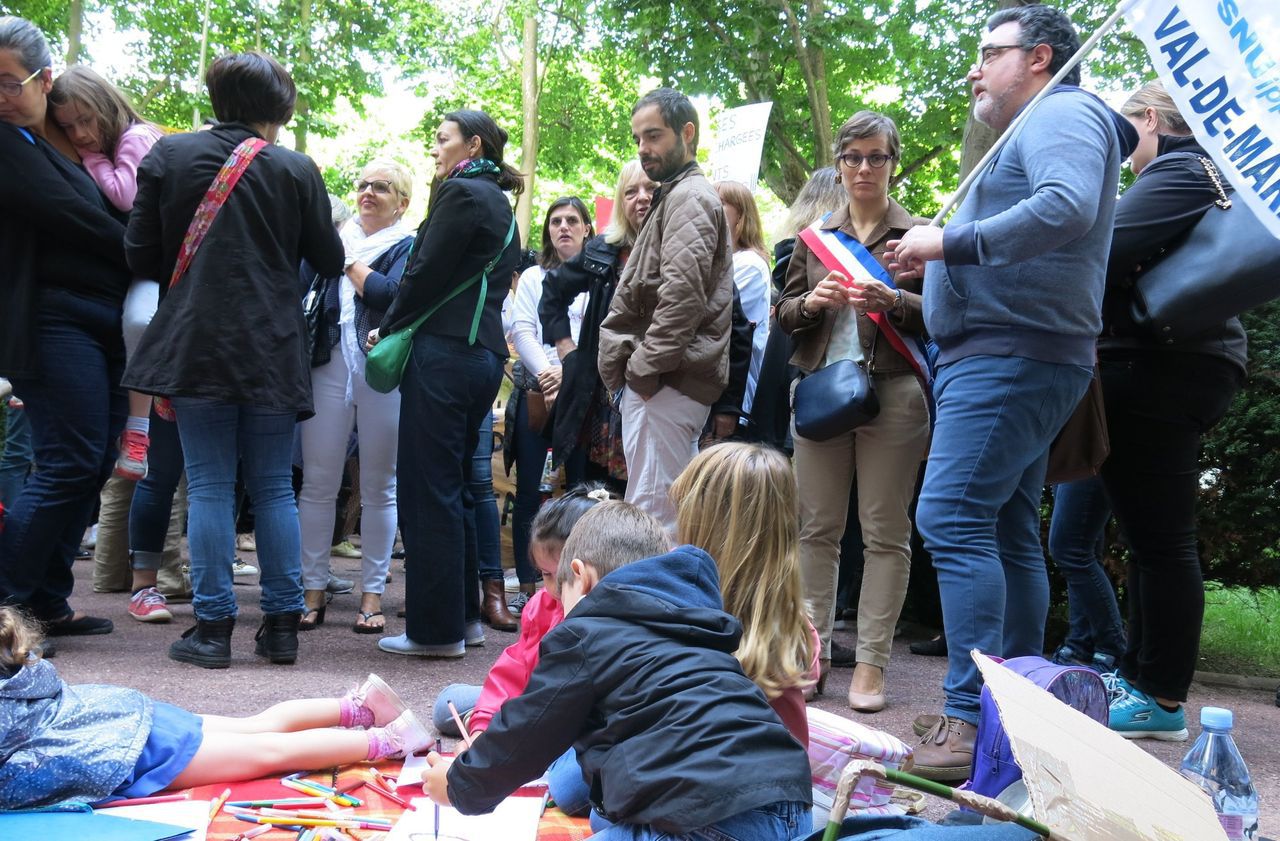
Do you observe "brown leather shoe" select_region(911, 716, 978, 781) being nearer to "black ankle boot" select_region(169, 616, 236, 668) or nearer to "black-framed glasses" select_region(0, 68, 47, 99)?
"black ankle boot" select_region(169, 616, 236, 668)

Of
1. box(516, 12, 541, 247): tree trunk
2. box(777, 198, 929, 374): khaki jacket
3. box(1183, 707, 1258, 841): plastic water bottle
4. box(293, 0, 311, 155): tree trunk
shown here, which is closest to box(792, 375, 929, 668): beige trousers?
box(777, 198, 929, 374): khaki jacket

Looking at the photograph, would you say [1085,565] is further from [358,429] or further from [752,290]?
[358,429]

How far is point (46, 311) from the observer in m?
4.20

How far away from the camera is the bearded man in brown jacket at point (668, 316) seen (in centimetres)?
428

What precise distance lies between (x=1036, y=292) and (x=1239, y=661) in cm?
312

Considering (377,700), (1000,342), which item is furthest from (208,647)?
(1000,342)

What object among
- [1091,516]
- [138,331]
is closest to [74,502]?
[138,331]

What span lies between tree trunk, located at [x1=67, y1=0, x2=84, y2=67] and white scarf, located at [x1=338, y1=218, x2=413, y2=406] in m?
14.9

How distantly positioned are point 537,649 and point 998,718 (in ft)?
4.18

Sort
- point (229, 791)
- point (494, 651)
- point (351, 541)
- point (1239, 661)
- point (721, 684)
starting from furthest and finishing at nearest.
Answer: point (351, 541) < point (1239, 661) < point (494, 651) < point (229, 791) < point (721, 684)

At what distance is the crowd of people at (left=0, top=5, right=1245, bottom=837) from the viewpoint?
3250 millimetres

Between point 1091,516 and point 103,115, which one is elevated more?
point 103,115

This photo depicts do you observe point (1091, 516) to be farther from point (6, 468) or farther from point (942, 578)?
point (6, 468)

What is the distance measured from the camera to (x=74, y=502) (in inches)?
166
